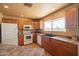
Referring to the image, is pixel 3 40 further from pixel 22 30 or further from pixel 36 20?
Answer: pixel 36 20

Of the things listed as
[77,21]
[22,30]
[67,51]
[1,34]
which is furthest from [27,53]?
[77,21]

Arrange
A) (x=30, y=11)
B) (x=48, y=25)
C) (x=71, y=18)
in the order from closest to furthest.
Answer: (x=30, y=11) → (x=48, y=25) → (x=71, y=18)

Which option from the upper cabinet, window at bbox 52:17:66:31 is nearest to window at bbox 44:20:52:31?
window at bbox 52:17:66:31

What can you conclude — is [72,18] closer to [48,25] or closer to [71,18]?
[71,18]

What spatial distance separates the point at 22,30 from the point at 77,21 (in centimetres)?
105

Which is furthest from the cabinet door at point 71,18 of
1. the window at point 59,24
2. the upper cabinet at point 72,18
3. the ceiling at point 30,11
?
the ceiling at point 30,11

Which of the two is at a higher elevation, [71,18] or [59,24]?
[71,18]

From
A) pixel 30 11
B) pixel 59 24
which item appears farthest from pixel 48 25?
pixel 30 11

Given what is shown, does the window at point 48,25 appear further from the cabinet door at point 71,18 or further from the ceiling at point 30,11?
the cabinet door at point 71,18

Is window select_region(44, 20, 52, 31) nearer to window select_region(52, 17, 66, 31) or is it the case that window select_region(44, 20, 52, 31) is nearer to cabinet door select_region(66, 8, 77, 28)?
window select_region(52, 17, 66, 31)

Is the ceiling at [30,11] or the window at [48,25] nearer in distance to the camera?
the ceiling at [30,11]

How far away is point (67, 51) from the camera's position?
173 centimetres

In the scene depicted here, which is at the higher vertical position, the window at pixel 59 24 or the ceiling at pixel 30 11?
the ceiling at pixel 30 11

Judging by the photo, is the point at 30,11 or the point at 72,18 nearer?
the point at 30,11
